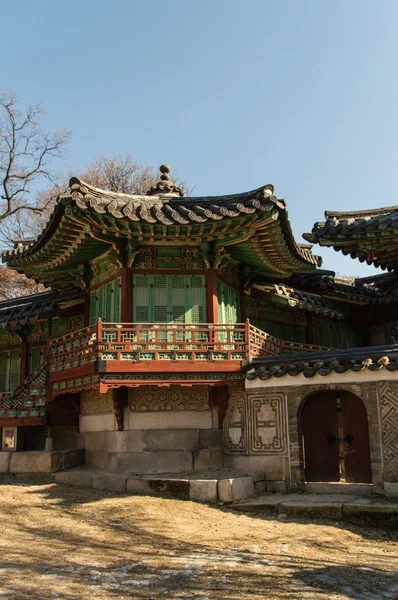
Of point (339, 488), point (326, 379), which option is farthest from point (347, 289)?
point (339, 488)

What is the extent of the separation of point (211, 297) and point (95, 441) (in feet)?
16.2

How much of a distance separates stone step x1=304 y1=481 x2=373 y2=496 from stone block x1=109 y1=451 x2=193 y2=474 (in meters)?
3.10

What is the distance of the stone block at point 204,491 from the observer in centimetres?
1215

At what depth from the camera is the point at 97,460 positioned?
15.1 m

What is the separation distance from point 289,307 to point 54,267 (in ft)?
26.9

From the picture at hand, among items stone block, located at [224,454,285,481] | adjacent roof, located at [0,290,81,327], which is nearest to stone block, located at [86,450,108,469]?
stone block, located at [224,454,285,481]

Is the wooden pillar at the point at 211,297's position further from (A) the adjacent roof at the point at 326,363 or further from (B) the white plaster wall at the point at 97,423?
(B) the white plaster wall at the point at 97,423

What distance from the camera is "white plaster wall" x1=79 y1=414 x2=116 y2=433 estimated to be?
14656 mm

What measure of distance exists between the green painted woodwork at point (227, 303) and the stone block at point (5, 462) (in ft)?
22.4

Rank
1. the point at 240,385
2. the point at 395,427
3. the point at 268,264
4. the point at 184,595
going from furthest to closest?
the point at 268,264 → the point at 240,385 → the point at 395,427 → the point at 184,595

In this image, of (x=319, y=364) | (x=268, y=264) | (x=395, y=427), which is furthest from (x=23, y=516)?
(x=268, y=264)

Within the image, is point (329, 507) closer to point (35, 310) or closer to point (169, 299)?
point (169, 299)

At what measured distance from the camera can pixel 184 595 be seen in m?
6.80

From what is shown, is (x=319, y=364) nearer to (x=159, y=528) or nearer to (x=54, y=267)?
(x=159, y=528)
